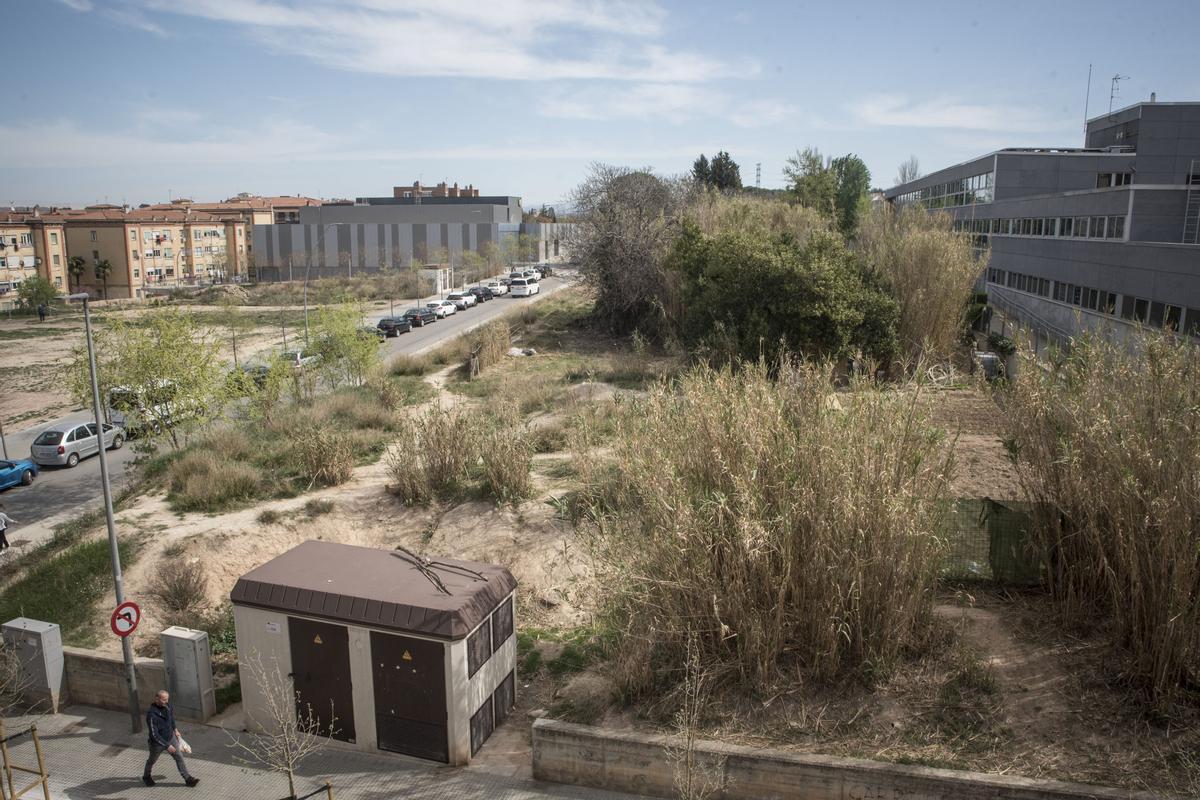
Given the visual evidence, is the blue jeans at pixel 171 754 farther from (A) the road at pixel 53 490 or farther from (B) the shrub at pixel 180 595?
(A) the road at pixel 53 490

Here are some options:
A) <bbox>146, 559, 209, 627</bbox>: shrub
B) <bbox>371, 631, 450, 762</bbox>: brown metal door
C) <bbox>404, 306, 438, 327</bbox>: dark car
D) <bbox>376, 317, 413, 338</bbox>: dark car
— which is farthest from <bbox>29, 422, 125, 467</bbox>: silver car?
<bbox>404, 306, 438, 327</bbox>: dark car

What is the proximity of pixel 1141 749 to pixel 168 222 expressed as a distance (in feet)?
313

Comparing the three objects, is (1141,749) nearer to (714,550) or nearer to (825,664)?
(825,664)

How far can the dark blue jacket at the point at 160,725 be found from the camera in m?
10.2

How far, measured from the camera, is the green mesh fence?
11.9m

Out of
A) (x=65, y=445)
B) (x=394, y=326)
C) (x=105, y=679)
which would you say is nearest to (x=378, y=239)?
(x=394, y=326)

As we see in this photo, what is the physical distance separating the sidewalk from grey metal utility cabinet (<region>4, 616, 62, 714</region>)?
56 centimetres

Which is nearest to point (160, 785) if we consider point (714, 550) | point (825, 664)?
point (714, 550)

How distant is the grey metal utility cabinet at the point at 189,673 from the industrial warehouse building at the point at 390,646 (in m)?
1.00

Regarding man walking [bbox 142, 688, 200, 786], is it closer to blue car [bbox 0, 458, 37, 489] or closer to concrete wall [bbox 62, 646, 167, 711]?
concrete wall [bbox 62, 646, 167, 711]

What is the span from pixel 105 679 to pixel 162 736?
10.8ft

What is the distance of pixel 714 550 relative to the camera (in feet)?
32.7

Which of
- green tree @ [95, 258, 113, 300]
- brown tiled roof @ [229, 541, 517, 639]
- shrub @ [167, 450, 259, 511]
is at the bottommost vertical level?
shrub @ [167, 450, 259, 511]

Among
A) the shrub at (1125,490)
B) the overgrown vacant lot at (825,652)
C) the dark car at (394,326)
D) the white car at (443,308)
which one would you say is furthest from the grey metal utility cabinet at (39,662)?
the white car at (443,308)
